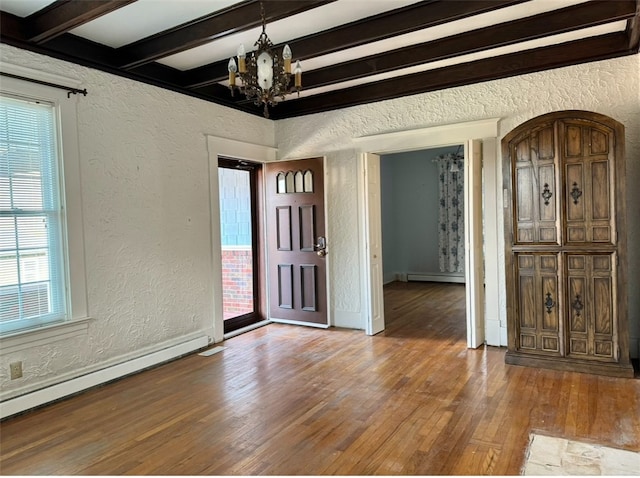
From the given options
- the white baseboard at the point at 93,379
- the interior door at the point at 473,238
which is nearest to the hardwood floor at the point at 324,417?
the white baseboard at the point at 93,379

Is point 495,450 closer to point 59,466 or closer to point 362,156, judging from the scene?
point 59,466

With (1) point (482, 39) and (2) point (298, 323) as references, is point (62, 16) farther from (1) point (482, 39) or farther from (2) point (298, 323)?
(2) point (298, 323)

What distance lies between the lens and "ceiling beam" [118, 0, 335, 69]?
2826mm

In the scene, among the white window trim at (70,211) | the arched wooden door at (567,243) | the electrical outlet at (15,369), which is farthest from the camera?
the arched wooden door at (567,243)

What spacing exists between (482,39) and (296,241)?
3061 millimetres

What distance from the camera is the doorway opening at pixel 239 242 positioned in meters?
5.38

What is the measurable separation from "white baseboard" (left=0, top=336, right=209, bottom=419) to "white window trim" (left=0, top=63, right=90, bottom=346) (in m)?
0.38

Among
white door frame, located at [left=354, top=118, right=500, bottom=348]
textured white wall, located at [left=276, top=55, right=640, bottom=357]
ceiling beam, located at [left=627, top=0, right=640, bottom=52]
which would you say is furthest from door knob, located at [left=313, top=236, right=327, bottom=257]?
ceiling beam, located at [left=627, top=0, right=640, bottom=52]

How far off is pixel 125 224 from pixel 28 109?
1148mm

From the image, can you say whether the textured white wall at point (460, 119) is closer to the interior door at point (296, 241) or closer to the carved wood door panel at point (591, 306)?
the interior door at point (296, 241)

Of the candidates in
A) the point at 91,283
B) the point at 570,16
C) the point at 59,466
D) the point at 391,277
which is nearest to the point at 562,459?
the point at 59,466

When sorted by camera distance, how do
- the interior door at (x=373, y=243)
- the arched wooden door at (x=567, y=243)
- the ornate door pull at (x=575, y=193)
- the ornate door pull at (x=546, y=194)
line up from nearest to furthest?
the arched wooden door at (x=567, y=243) → the ornate door pull at (x=575, y=193) → the ornate door pull at (x=546, y=194) → the interior door at (x=373, y=243)

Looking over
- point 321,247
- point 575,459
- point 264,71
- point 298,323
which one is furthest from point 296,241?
point 575,459

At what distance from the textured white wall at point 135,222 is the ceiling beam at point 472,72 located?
1378mm
